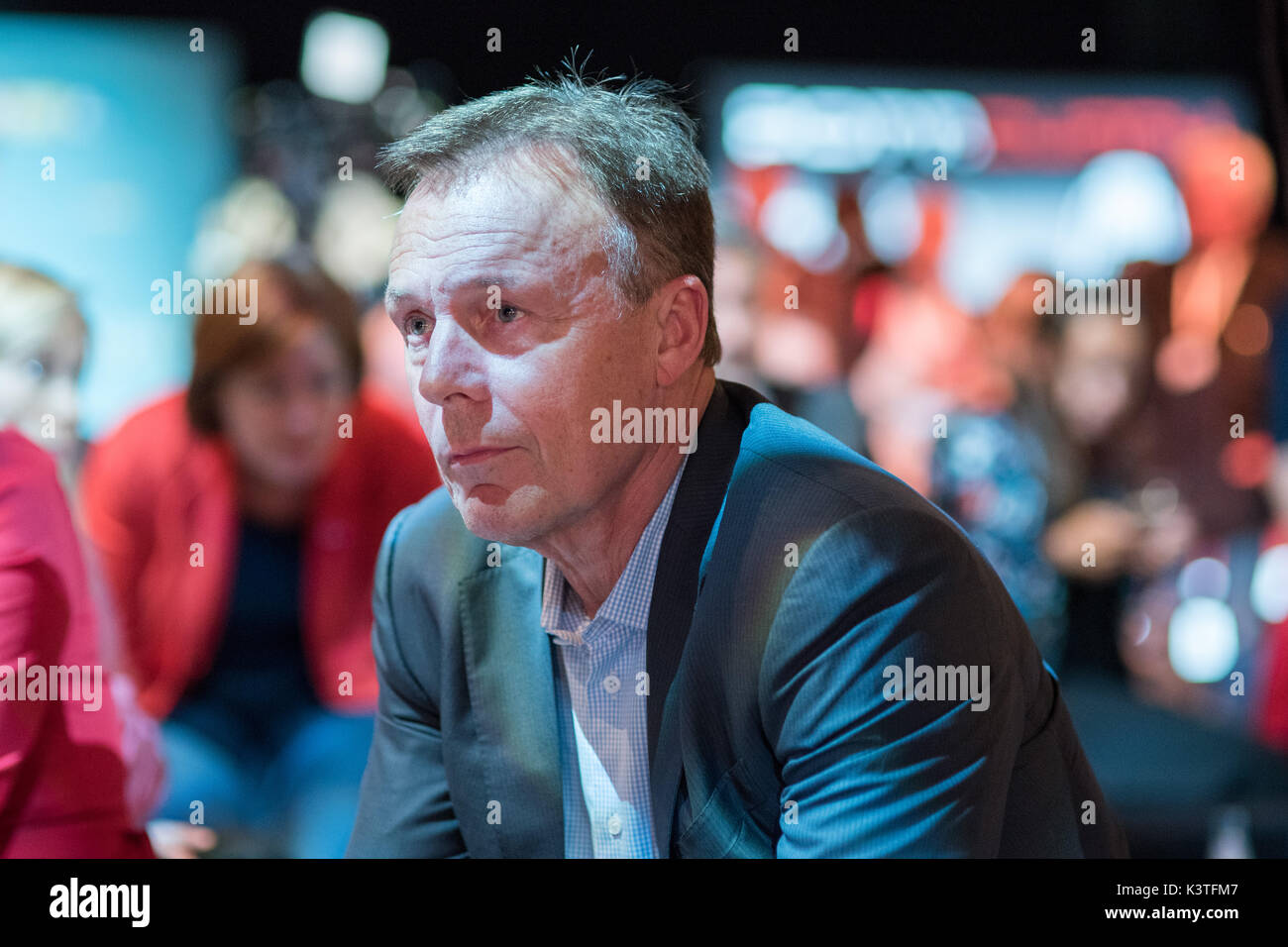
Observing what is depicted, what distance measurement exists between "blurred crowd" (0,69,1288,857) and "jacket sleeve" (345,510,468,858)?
25.8 inches

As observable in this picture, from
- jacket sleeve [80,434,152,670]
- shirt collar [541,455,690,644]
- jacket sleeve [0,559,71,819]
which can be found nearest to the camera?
shirt collar [541,455,690,644]

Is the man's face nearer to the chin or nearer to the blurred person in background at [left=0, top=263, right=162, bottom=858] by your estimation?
the chin

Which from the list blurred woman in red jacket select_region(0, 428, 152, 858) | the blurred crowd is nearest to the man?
blurred woman in red jacket select_region(0, 428, 152, 858)

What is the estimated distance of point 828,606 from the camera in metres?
1.50

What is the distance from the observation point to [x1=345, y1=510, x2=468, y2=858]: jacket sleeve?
178 centimetres

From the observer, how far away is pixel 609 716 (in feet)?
→ 5.62

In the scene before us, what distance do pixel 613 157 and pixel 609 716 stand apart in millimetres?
801

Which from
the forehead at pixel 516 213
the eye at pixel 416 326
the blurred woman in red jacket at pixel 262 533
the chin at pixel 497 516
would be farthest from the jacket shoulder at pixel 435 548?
the blurred woman in red jacket at pixel 262 533

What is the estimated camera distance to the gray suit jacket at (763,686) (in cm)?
148

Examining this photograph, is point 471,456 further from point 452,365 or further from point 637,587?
point 637,587

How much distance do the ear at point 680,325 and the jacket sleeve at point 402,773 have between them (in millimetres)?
514

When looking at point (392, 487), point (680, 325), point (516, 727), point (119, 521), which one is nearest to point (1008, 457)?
point (392, 487)

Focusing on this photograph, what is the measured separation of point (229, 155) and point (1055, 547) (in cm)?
277
